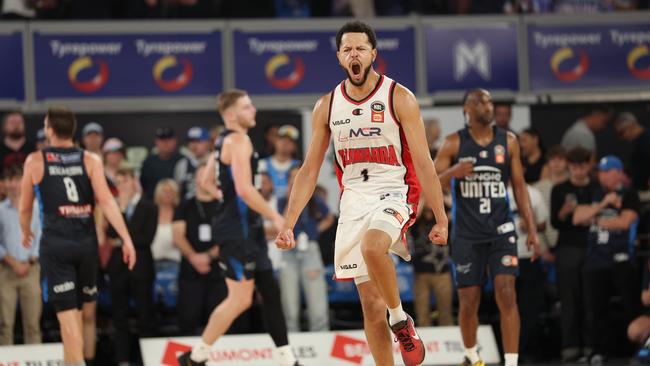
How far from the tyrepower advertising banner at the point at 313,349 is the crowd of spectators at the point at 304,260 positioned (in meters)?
0.60

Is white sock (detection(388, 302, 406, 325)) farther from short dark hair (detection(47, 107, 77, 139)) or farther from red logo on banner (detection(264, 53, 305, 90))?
red logo on banner (detection(264, 53, 305, 90))

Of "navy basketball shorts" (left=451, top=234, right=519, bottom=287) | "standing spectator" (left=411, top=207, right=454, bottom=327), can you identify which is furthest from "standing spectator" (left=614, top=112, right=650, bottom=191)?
"navy basketball shorts" (left=451, top=234, right=519, bottom=287)

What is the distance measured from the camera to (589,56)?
48.3 ft

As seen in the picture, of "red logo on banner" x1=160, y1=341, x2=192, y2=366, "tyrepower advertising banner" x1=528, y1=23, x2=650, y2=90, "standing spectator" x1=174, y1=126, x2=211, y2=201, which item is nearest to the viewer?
"red logo on banner" x1=160, y1=341, x2=192, y2=366

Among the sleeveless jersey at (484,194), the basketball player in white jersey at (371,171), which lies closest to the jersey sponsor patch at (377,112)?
the basketball player in white jersey at (371,171)

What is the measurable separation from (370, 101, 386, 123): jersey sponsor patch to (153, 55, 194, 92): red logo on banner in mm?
7172

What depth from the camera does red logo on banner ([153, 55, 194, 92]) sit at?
14.1 m

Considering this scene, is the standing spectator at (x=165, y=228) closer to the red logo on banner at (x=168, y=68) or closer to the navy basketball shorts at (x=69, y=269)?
the red logo on banner at (x=168, y=68)

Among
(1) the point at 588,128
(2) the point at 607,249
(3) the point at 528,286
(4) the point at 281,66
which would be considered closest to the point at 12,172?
(4) the point at 281,66

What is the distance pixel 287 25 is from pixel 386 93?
23.4 ft

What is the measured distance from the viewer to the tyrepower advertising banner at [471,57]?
14508 mm

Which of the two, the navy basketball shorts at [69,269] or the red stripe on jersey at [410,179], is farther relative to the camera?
the navy basketball shorts at [69,269]

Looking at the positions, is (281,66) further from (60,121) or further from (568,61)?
(60,121)

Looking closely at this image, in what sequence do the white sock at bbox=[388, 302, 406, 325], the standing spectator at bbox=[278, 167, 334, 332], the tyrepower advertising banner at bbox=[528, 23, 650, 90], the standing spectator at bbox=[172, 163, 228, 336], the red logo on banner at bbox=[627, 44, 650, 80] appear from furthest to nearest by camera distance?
the red logo on banner at bbox=[627, 44, 650, 80] < the tyrepower advertising banner at bbox=[528, 23, 650, 90] < the standing spectator at bbox=[278, 167, 334, 332] < the standing spectator at bbox=[172, 163, 228, 336] < the white sock at bbox=[388, 302, 406, 325]
